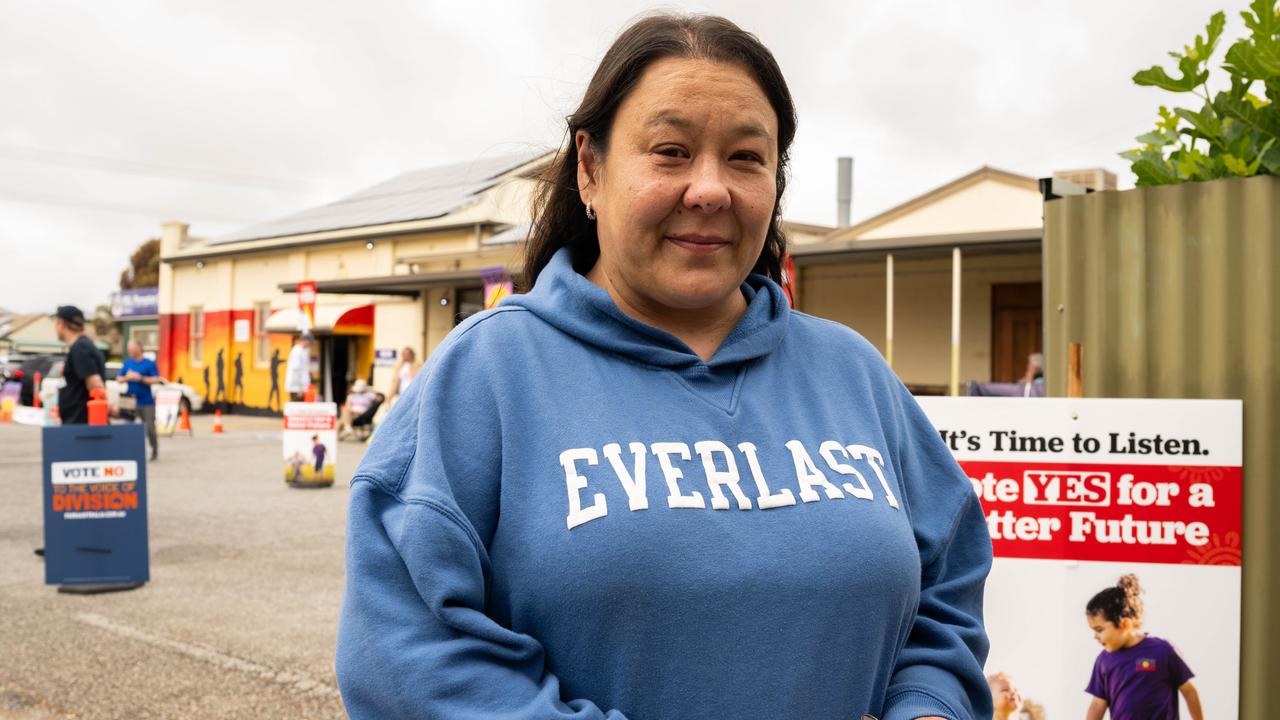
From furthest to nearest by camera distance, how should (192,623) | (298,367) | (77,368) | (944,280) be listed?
(944,280) < (298,367) < (77,368) < (192,623)

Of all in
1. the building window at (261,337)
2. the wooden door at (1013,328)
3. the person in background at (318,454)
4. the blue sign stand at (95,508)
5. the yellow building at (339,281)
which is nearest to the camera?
the blue sign stand at (95,508)

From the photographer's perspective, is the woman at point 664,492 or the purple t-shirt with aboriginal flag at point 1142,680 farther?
the purple t-shirt with aboriginal flag at point 1142,680

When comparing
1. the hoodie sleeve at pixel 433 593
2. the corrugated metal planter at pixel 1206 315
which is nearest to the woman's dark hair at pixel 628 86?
the hoodie sleeve at pixel 433 593

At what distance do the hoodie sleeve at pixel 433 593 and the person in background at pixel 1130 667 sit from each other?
1940 millimetres

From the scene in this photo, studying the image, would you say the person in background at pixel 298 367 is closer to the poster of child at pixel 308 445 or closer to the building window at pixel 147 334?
the poster of child at pixel 308 445

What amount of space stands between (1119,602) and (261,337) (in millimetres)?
30338

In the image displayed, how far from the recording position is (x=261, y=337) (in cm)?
3070

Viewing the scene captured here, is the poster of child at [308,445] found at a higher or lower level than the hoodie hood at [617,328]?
lower

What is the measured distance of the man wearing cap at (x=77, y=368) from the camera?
8805 mm

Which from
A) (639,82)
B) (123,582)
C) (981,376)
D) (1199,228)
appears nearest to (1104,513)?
(1199,228)

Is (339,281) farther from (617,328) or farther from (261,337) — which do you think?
(617,328)

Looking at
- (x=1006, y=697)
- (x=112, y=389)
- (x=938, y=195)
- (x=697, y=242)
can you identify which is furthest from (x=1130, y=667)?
(x=112, y=389)

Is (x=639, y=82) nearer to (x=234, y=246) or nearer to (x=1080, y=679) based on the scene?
(x=1080, y=679)

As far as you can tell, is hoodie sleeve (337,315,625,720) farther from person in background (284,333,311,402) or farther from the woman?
person in background (284,333,311,402)
